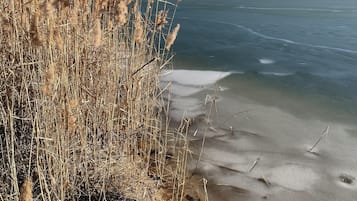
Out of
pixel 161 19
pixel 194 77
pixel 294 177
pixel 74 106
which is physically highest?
pixel 161 19

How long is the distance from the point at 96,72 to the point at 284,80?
7.30 ft

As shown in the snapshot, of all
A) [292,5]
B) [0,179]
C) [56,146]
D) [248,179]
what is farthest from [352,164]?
[292,5]

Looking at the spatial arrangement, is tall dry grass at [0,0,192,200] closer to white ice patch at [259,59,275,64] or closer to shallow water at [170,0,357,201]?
shallow water at [170,0,357,201]

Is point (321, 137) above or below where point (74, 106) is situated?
below

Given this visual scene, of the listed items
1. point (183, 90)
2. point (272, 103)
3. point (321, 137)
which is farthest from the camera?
point (183, 90)

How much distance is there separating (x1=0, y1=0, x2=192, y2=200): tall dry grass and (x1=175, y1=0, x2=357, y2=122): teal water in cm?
157

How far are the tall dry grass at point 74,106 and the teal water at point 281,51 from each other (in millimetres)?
1569

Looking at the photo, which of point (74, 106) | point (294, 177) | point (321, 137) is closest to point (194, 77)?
point (321, 137)

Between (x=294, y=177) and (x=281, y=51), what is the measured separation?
2.59 meters

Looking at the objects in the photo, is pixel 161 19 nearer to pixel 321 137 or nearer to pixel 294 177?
pixel 294 177

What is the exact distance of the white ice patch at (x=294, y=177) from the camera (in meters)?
2.10

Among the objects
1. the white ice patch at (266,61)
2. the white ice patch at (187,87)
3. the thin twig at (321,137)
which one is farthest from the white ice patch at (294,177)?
the white ice patch at (266,61)

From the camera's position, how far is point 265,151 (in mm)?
2398

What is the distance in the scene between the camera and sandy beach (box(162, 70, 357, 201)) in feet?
6.74
